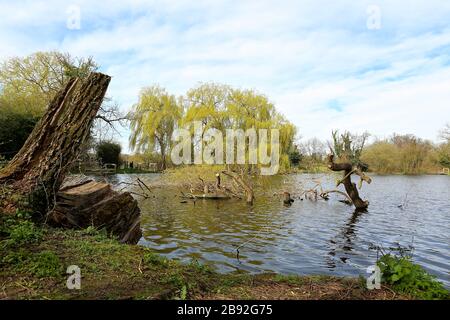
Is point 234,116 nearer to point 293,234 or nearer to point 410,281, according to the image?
point 293,234

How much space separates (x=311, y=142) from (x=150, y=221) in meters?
63.3

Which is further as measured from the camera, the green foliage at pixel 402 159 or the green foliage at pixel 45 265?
the green foliage at pixel 402 159

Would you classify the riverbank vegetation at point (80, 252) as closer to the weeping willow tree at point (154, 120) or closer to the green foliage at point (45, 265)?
the green foliage at point (45, 265)

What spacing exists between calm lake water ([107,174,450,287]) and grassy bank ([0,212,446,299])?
301 cm

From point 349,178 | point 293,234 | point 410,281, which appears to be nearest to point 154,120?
point 349,178

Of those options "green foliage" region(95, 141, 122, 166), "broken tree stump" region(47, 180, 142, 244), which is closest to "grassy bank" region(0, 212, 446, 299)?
"broken tree stump" region(47, 180, 142, 244)

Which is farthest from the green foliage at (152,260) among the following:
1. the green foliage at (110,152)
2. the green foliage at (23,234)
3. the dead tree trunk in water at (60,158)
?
the green foliage at (110,152)

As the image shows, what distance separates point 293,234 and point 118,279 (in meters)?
8.16

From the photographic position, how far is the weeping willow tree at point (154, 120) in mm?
39656

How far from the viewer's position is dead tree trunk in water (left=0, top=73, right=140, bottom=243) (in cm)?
574

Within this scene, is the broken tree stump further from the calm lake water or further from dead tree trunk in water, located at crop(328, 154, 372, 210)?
dead tree trunk in water, located at crop(328, 154, 372, 210)

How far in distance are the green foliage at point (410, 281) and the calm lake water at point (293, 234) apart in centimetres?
305

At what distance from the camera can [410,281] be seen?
12.8ft
